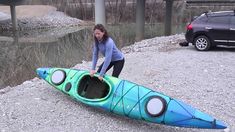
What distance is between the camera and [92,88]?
881 centimetres

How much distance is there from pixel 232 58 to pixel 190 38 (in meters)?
3.17

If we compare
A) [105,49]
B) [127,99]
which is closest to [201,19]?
[105,49]

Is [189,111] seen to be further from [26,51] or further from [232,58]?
[26,51]

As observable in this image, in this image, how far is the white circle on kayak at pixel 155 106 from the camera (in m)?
7.29

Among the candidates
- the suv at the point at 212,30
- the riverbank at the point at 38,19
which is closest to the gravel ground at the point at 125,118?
the suv at the point at 212,30

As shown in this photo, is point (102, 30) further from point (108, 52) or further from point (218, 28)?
point (218, 28)

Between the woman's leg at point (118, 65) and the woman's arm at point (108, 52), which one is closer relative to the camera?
the woman's arm at point (108, 52)

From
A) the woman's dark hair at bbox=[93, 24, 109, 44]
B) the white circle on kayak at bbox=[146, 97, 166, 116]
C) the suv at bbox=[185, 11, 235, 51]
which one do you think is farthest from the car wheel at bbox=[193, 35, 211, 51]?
the white circle on kayak at bbox=[146, 97, 166, 116]

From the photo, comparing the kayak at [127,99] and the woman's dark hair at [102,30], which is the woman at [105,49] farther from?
the kayak at [127,99]

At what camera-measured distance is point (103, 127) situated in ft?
25.1

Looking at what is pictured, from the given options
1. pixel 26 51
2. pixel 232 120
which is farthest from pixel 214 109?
pixel 26 51

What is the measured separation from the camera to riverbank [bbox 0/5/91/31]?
49219 millimetres

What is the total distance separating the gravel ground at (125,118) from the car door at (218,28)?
11.3ft

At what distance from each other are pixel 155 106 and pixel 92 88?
185 cm
